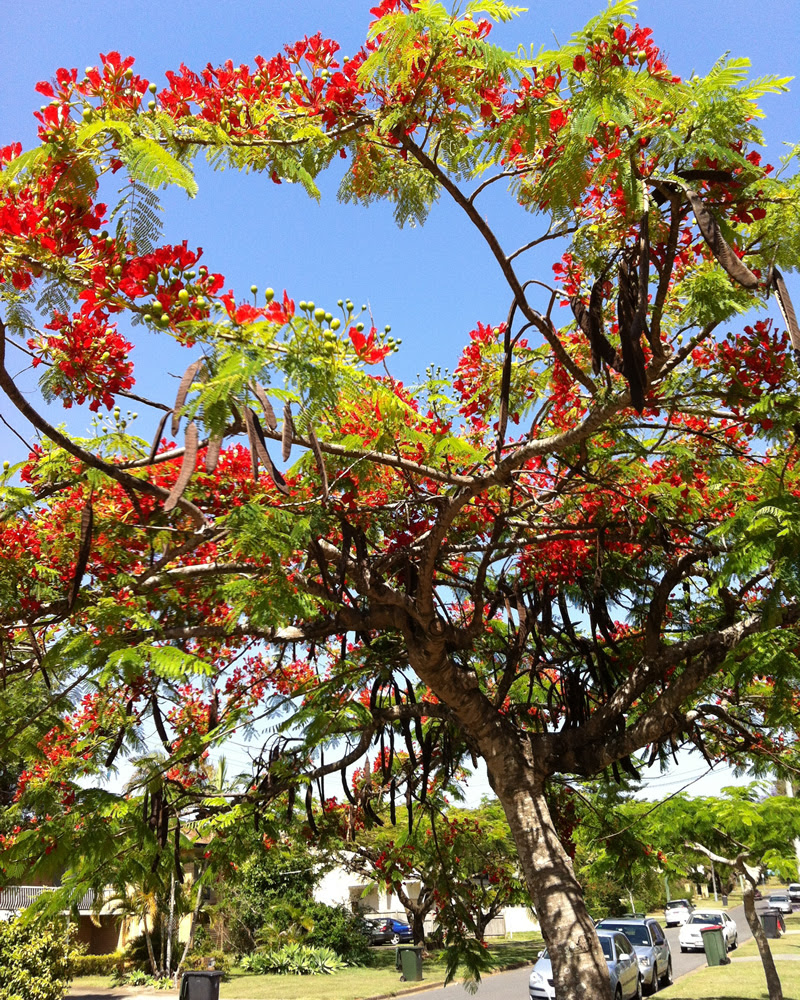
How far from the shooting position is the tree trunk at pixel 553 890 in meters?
5.46

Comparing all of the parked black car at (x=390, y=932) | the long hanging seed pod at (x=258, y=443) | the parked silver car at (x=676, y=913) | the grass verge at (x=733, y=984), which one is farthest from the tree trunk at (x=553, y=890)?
the parked silver car at (x=676, y=913)

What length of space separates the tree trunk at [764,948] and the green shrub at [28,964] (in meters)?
10.9

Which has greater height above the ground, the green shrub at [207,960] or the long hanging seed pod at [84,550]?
the long hanging seed pod at [84,550]

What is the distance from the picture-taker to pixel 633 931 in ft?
53.3

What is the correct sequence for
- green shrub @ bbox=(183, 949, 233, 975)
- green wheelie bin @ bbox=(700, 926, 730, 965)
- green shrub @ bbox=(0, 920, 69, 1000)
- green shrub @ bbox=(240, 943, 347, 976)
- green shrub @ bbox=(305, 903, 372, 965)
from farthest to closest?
1. green shrub @ bbox=(305, 903, 372, 965)
2. green shrub @ bbox=(183, 949, 233, 975)
3. green shrub @ bbox=(240, 943, 347, 976)
4. green wheelie bin @ bbox=(700, 926, 730, 965)
5. green shrub @ bbox=(0, 920, 69, 1000)

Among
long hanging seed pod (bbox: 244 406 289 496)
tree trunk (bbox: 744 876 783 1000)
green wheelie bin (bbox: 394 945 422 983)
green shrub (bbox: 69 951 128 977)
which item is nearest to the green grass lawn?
green shrub (bbox: 69 951 128 977)

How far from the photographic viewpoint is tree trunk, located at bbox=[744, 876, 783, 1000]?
1007 cm

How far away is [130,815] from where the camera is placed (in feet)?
20.0

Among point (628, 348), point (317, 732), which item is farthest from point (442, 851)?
point (628, 348)

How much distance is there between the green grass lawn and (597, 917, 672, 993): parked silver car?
13.3ft

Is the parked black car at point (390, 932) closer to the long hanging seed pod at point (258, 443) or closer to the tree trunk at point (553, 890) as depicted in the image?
the tree trunk at point (553, 890)

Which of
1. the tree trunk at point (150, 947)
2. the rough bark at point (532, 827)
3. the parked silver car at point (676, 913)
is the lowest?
the parked silver car at point (676, 913)

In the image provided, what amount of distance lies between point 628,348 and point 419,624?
9.44ft

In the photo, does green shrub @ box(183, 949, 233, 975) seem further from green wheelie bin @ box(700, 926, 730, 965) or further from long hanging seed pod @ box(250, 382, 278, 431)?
long hanging seed pod @ box(250, 382, 278, 431)
